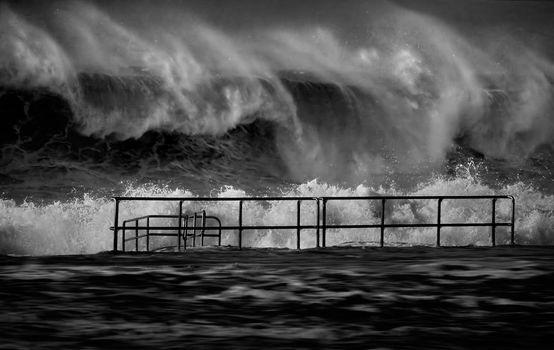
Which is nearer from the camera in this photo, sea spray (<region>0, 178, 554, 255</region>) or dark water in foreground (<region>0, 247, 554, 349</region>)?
dark water in foreground (<region>0, 247, 554, 349</region>)

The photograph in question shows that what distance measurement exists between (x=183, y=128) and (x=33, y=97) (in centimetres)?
575

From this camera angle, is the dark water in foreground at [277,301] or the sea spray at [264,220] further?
the sea spray at [264,220]

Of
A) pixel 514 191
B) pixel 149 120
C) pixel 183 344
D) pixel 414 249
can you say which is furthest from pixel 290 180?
pixel 183 344

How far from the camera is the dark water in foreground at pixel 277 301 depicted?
6.56 m

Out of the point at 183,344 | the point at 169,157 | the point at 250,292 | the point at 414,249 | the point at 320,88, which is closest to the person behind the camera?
the point at 183,344

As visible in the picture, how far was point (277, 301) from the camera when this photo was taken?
27.0 feet

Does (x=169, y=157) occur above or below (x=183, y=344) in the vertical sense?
above

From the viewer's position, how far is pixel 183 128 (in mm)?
38219

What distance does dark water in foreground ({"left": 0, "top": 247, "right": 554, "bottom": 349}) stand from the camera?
656 centimetres

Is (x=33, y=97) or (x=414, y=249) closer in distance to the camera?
(x=414, y=249)

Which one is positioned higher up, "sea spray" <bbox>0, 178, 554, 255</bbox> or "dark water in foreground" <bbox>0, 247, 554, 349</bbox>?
"sea spray" <bbox>0, 178, 554, 255</bbox>

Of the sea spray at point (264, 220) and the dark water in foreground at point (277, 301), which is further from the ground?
the sea spray at point (264, 220)

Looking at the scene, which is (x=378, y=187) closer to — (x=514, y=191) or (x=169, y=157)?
(x=514, y=191)

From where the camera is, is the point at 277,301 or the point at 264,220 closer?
the point at 277,301
